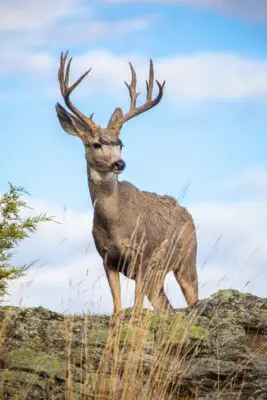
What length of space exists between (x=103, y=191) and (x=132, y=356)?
4.83 metres

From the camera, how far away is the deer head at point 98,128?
11.7 meters

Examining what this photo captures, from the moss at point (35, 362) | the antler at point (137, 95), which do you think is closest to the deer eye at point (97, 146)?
the antler at point (137, 95)

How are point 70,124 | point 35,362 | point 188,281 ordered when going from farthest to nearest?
point 188,281 < point 70,124 < point 35,362

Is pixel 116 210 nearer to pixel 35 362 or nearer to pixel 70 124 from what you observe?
pixel 70 124

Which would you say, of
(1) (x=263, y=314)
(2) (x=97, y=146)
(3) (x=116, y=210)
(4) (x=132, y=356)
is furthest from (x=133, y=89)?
(4) (x=132, y=356)

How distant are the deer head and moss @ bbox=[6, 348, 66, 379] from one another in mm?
4724

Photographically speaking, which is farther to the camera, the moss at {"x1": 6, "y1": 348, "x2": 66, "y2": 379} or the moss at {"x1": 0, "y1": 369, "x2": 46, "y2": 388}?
the moss at {"x1": 6, "y1": 348, "x2": 66, "y2": 379}

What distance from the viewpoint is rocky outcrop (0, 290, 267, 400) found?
23.0 feet

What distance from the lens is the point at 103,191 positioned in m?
11.9

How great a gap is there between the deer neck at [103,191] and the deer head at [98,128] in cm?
8

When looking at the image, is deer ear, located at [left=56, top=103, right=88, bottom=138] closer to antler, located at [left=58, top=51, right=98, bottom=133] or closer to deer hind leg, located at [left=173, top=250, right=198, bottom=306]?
antler, located at [left=58, top=51, right=98, bottom=133]

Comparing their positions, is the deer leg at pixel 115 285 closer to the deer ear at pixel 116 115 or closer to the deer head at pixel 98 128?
the deer head at pixel 98 128

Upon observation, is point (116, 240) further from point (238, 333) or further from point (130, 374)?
point (130, 374)

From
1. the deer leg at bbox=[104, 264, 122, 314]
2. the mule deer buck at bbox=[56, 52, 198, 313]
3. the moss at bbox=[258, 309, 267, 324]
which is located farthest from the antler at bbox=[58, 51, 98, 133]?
the moss at bbox=[258, 309, 267, 324]
